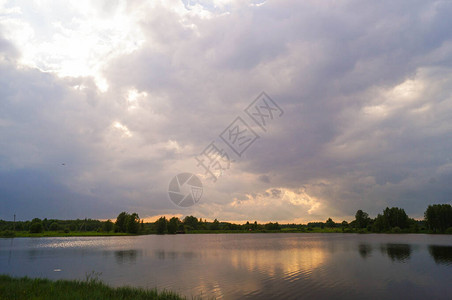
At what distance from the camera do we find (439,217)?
169 m

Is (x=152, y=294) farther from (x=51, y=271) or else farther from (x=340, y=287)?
(x=51, y=271)

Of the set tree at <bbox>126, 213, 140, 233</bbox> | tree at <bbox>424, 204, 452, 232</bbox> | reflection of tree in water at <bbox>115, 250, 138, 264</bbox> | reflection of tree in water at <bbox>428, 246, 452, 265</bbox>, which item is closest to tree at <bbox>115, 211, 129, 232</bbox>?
tree at <bbox>126, 213, 140, 233</bbox>

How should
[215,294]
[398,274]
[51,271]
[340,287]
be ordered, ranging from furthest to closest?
[51,271] < [398,274] < [340,287] < [215,294]

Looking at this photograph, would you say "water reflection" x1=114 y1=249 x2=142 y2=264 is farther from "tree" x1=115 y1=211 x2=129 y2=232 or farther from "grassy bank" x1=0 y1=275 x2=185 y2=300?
"tree" x1=115 y1=211 x2=129 y2=232

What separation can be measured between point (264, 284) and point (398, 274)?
19274 mm

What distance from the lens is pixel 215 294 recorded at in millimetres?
26812

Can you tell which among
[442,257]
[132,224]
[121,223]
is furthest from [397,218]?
[121,223]

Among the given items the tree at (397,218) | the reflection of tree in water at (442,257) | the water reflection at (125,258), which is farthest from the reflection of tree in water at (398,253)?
the tree at (397,218)

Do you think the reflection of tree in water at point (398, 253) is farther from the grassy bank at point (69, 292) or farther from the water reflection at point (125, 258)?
the water reflection at point (125, 258)

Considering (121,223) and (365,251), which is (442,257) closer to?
(365,251)

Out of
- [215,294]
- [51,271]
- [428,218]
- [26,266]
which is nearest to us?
[215,294]

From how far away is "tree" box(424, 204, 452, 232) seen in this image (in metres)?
168

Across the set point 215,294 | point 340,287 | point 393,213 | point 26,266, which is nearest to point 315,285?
point 340,287

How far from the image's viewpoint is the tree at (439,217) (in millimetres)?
167750
